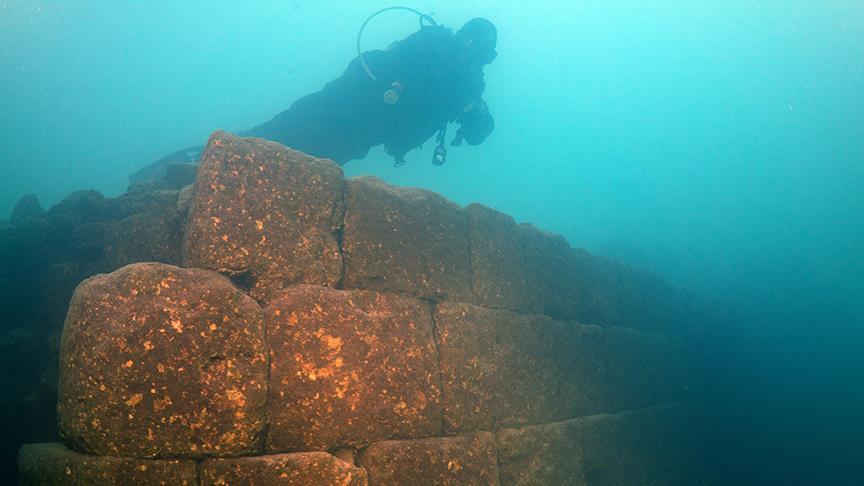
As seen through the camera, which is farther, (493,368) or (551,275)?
(551,275)

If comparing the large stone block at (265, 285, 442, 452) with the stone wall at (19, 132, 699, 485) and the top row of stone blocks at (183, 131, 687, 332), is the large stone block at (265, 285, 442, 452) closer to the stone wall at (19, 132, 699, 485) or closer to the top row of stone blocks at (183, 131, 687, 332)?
the stone wall at (19, 132, 699, 485)

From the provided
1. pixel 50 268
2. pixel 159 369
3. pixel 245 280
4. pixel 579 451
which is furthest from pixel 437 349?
pixel 50 268

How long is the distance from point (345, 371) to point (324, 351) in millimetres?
257

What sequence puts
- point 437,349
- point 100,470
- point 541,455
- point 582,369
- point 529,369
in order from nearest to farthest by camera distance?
point 100,470
point 437,349
point 541,455
point 529,369
point 582,369

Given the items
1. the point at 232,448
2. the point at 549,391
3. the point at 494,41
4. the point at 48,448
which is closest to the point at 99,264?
the point at 48,448

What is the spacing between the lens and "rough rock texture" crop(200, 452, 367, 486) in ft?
9.46

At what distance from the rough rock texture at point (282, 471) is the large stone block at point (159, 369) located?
0.12 m

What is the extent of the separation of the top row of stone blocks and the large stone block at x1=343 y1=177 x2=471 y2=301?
1 cm

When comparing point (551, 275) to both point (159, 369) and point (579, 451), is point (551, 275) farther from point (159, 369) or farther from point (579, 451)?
point (159, 369)

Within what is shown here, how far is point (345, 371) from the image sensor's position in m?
3.59

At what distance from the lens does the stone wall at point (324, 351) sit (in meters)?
2.80

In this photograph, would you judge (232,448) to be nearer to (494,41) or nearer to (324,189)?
(324,189)

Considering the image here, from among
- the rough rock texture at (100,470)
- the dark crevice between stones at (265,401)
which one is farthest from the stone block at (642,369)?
the rough rock texture at (100,470)

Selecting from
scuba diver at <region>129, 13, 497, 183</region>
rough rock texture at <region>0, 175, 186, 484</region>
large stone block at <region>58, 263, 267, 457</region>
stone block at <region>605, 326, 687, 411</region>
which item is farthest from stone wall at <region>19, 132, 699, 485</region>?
scuba diver at <region>129, 13, 497, 183</region>
